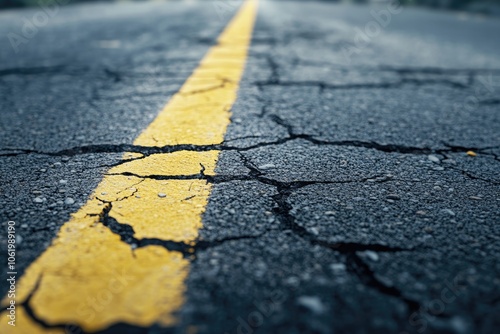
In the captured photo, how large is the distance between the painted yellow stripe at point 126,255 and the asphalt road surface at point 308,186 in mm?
21

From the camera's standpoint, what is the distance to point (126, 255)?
Result: 0.95 metres

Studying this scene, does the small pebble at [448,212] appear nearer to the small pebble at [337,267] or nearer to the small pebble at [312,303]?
the small pebble at [337,267]

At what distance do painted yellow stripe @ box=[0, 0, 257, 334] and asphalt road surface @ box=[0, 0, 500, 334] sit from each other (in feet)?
0.07

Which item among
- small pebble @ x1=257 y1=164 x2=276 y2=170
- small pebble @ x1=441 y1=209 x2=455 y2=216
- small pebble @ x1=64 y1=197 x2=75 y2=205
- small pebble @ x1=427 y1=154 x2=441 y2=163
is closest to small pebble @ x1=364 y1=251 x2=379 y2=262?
small pebble @ x1=441 y1=209 x2=455 y2=216

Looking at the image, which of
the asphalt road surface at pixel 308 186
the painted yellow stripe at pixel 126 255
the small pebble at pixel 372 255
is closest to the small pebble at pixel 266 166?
the asphalt road surface at pixel 308 186

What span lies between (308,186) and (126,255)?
1.94 feet

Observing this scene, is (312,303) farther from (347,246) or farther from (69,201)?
(69,201)

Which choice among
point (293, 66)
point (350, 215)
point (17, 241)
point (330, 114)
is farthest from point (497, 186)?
point (293, 66)

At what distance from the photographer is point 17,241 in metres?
1.00

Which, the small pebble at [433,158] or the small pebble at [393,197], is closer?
the small pebble at [393,197]

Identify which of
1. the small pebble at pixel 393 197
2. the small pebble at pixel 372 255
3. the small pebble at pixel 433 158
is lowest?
the small pebble at pixel 372 255

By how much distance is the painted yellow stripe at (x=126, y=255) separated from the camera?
80cm

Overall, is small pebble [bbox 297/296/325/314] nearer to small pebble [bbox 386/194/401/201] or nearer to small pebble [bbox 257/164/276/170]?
small pebble [bbox 386/194/401/201]

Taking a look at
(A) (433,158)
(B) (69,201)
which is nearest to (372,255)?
(A) (433,158)
